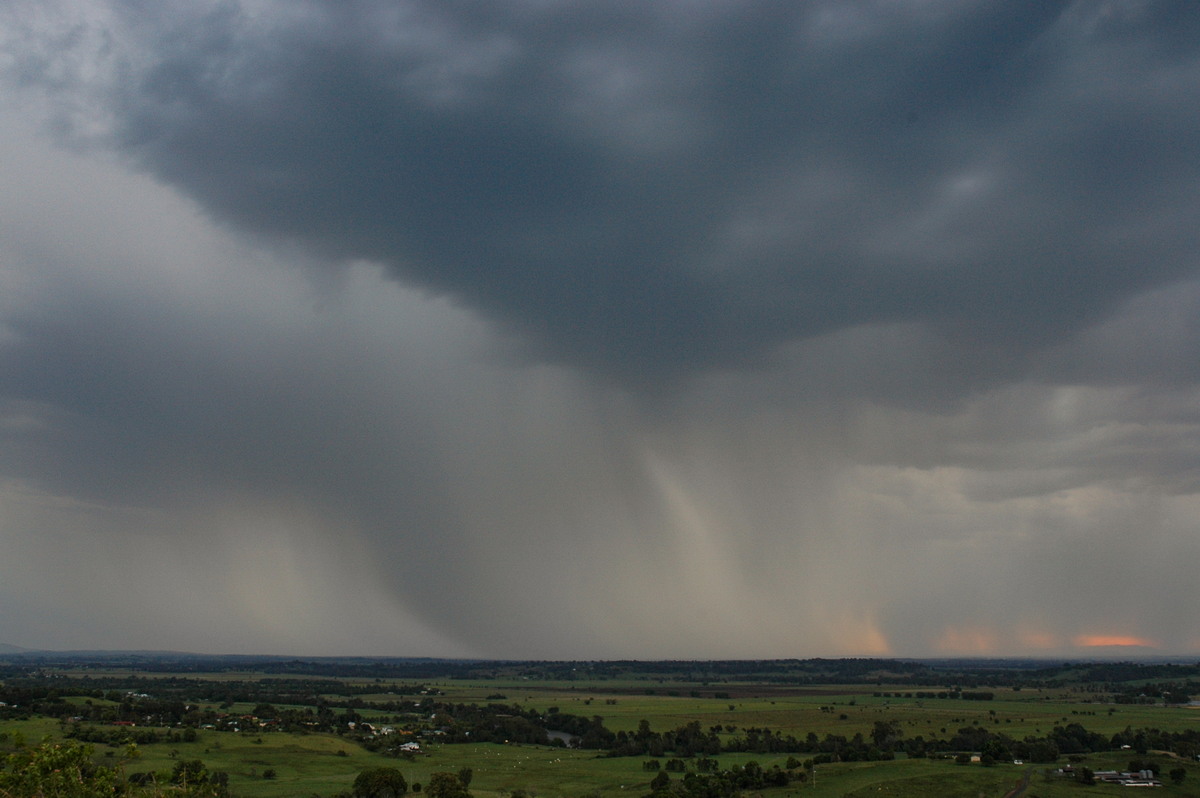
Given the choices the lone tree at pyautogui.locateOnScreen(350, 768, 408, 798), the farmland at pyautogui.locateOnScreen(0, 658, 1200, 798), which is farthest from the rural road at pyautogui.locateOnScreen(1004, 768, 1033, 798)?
the lone tree at pyautogui.locateOnScreen(350, 768, 408, 798)

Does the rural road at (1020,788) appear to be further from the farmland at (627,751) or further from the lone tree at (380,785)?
the lone tree at (380,785)

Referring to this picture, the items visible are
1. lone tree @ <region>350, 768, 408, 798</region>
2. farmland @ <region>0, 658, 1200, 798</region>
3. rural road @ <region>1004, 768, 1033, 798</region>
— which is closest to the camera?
rural road @ <region>1004, 768, 1033, 798</region>

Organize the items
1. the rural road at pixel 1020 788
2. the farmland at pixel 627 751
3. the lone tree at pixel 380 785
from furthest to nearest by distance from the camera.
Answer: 1. the farmland at pixel 627 751
2. the lone tree at pixel 380 785
3. the rural road at pixel 1020 788

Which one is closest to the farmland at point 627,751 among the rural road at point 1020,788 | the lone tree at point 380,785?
the rural road at point 1020,788

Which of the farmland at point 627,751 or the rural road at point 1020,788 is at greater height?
the rural road at point 1020,788

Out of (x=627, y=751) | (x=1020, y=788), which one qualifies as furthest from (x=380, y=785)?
(x=1020, y=788)

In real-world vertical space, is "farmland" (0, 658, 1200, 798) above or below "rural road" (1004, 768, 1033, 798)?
below

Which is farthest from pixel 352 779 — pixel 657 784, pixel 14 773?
pixel 14 773

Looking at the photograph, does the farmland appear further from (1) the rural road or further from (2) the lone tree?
(2) the lone tree

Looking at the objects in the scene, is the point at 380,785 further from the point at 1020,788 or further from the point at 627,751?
the point at 1020,788
